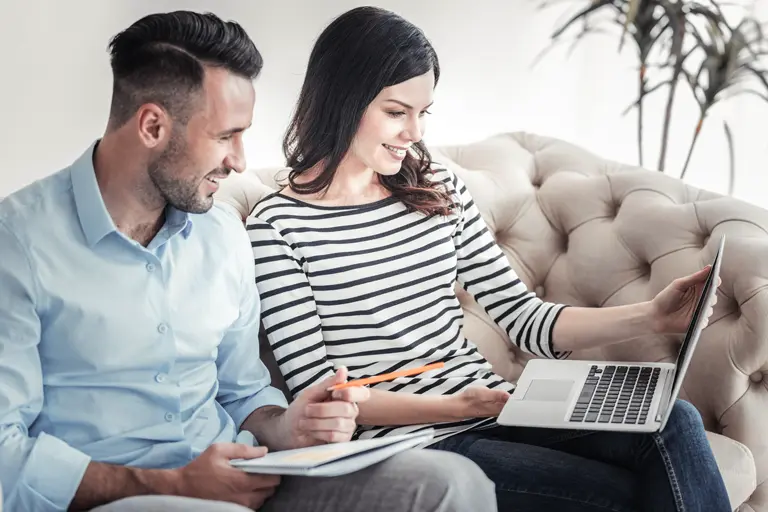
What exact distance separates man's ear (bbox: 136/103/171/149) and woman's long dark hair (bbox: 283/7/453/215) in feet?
1.28

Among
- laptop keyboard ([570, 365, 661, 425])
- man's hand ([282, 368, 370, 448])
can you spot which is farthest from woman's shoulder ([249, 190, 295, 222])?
laptop keyboard ([570, 365, 661, 425])

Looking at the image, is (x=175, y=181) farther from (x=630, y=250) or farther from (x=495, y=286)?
(x=630, y=250)

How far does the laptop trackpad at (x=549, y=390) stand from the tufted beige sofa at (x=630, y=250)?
357mm

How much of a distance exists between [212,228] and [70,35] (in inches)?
23.5

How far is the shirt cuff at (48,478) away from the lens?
1167 millimetres

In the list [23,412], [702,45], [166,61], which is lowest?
[23,412]

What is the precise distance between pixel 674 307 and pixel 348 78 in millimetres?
675

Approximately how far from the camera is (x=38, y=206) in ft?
4.14

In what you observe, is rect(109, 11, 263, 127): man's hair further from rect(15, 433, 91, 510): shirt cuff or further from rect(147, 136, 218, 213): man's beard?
rect(15, 433, 91, 510): shirt cuff

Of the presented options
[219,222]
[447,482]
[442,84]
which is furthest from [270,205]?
[442,84]

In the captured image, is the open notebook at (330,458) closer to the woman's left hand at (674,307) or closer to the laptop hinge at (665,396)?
the laptop hinge at (665,396)

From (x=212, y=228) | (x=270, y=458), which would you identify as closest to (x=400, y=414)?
(x=270, y=458)

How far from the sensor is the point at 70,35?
1779 millimetres

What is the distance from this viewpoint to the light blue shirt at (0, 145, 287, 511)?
1.19 metres
